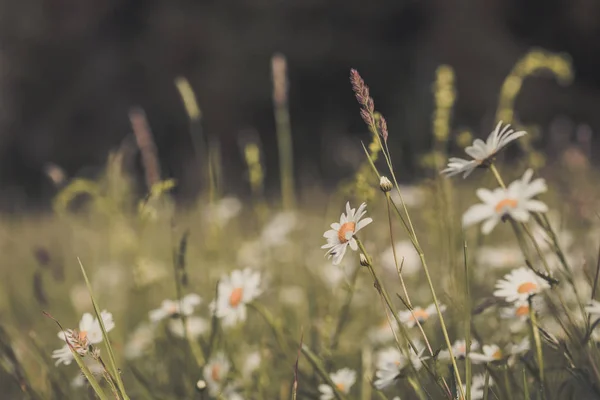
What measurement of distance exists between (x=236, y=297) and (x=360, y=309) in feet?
2.47

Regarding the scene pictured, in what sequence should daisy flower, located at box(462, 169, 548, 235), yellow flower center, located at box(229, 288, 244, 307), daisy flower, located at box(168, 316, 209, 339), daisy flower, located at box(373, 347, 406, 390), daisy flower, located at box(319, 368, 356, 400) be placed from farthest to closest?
1. daisy flower, located at box(168, 316, 209, 339)
2. yellow flower center, located at box(229, 288, 244, 307)
3. daisy flower, located at box(319, 368, 356, 400)
4. daisy flower, located at box(373, 347, 406, 390)
5. daisy flower, located at box(462, 169, 548, 235)

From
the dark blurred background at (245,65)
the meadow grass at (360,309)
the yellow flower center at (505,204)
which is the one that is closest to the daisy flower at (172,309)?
the meadow grass at (360,309)

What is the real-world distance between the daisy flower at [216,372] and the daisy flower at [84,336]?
8.5 inches

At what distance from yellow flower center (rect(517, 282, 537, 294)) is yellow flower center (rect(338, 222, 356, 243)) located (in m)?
0.22

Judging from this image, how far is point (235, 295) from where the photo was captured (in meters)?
0.98

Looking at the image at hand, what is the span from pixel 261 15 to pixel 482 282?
19.2 feet

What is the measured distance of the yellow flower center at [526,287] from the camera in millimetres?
733

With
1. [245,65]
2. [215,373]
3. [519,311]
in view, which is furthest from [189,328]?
[245,65]

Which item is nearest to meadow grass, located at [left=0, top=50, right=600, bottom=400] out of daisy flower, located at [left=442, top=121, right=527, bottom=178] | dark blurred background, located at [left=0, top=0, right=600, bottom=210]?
daisy flower, located at [left=442, top=121, right=527, bottom=178]

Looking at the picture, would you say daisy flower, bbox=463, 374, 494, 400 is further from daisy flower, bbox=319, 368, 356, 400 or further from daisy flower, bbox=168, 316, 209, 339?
daisy flower, bbox=168, 316, 209, 339

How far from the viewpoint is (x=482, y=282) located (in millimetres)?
1506

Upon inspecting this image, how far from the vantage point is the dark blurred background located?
6.13 meters

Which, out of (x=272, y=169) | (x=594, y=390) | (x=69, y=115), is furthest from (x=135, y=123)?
(x=69, y=115)

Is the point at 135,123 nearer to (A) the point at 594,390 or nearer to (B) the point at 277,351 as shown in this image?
(B) the point at 277,351
